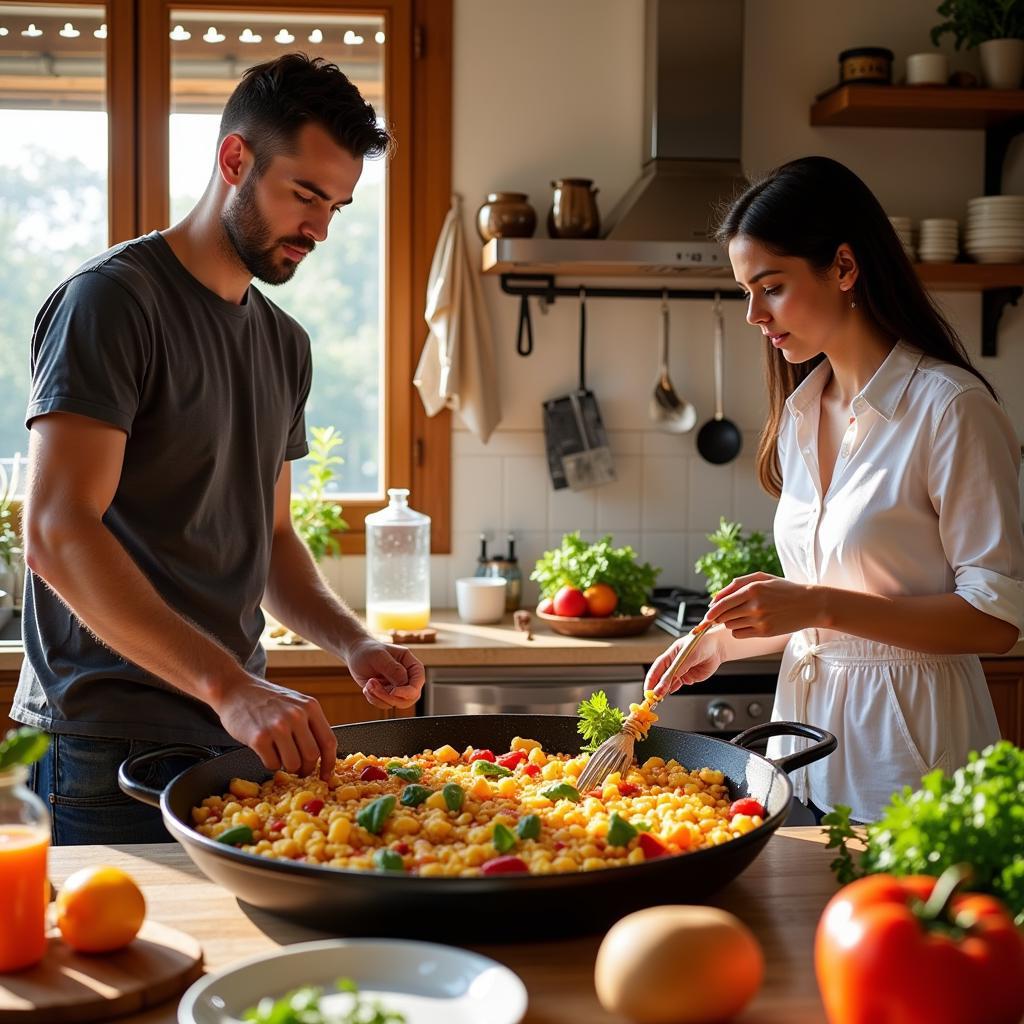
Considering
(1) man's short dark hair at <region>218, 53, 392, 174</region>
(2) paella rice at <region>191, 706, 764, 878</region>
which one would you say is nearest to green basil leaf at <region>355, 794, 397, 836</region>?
(2) paella rice at <region>191, 706, 764, 878</region>

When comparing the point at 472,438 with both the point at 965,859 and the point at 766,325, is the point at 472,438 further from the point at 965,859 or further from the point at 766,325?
the point at 965,859

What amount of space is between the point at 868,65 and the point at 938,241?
0.53 metres

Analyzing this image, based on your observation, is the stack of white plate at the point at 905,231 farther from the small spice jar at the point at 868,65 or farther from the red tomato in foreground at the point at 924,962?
the red tomato in foreground at the point at 924,962

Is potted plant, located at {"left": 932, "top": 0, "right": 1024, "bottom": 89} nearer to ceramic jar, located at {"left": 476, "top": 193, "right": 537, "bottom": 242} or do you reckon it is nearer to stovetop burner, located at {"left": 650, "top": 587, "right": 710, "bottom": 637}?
ceramic jar, located at {"left": 476, "top": 193, "right": 537, "bottom": 242}

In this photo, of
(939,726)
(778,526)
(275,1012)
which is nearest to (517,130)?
(778,526)

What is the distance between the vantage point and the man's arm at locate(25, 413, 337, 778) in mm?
1455

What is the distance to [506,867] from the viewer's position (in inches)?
48.3

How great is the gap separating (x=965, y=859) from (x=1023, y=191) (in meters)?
3.30

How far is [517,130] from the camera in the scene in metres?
3.63

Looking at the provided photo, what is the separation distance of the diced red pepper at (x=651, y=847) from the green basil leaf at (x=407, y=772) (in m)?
0.37

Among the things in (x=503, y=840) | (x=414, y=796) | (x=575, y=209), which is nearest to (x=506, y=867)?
(x=503, y=840)

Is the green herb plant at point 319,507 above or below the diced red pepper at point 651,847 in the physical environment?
above

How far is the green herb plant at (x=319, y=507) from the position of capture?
3420mm

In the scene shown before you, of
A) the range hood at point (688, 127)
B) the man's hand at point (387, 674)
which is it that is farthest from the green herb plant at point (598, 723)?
the range hood at point (688, 127)
